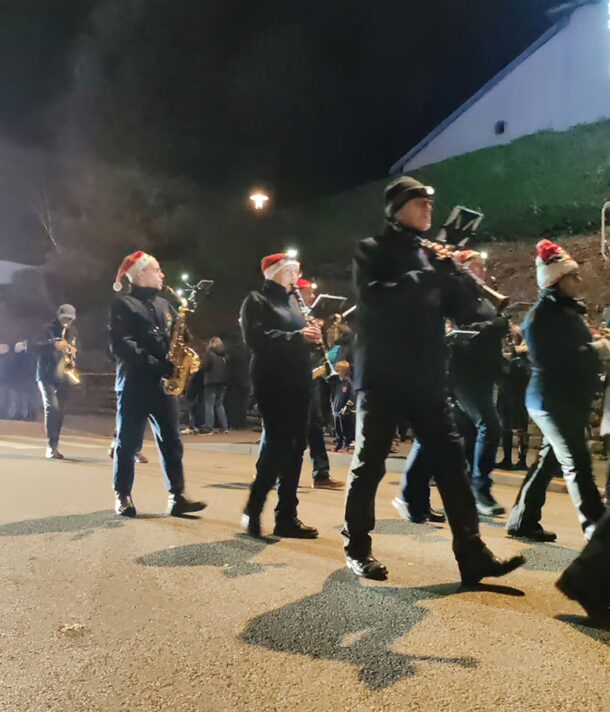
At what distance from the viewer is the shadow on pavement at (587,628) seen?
9.83 ft

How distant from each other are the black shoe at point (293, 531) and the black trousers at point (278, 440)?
0.04 m

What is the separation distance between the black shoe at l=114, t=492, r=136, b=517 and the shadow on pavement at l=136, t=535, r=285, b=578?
1.13 m

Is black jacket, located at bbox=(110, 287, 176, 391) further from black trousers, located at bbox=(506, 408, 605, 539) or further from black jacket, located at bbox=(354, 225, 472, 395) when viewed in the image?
black trousers, located at bbox=(506, 408, 605, 539)

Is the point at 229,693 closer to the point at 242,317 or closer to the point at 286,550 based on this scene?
the point at 286,550

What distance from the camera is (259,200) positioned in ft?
75.6

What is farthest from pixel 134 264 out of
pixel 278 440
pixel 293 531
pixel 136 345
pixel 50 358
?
pixel 50 358

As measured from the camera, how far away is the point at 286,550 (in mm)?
4535

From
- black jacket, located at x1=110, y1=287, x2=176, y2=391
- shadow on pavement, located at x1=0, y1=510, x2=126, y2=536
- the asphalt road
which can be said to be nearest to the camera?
the asphalt road

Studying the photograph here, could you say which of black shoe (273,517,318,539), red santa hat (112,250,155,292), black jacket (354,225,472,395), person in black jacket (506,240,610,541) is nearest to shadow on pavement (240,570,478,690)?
black jacket (354,225,472,395)

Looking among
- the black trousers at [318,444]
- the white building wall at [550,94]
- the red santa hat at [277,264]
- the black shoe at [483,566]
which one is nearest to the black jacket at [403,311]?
the black shoe at [483,566]

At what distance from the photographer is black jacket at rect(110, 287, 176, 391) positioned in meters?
5.52

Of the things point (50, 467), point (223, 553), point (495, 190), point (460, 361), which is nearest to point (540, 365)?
point (460, 361)

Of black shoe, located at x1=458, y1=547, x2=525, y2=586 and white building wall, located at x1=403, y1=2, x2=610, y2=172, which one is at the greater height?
white building wall, located at x1=403, y1=2, x2=610, y2=172

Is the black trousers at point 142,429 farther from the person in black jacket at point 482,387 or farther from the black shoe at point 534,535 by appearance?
the black shoe at point 534,535
